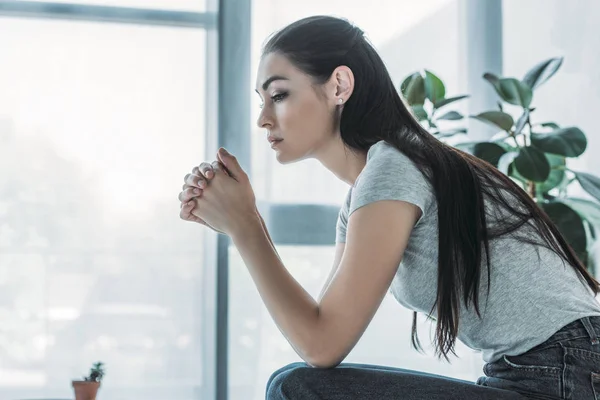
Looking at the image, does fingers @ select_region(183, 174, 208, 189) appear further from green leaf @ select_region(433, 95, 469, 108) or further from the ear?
green leaf @ select_region(433, 95, 469, 108)

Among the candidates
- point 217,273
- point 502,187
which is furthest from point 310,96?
point 217,273

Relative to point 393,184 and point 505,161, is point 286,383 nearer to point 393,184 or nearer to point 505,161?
point 393,184

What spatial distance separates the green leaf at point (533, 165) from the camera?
7.35ft

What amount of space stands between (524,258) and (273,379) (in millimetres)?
415

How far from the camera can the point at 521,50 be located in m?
2.99

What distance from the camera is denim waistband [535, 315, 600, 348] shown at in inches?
43.1

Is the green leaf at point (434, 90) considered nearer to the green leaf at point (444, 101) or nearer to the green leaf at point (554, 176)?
the green leaf at point (444, 101)

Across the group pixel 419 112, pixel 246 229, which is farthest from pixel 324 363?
pixel 419 112

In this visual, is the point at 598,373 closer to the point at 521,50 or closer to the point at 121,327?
the point at 121,327

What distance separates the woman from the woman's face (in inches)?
4.6

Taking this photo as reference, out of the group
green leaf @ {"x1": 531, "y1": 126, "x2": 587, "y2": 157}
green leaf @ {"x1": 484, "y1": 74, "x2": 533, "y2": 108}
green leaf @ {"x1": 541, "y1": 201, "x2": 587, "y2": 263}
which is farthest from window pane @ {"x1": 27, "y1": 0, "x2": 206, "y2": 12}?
green leaf @ {"x1": 541, "y1": 201, "x2": 587, "y2": 263}

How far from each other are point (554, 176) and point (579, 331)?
144cm

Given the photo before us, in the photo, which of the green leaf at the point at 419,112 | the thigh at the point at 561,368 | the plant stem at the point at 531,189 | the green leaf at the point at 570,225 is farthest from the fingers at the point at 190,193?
the plant stem at the point at 531,189

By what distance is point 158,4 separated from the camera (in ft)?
8.86
